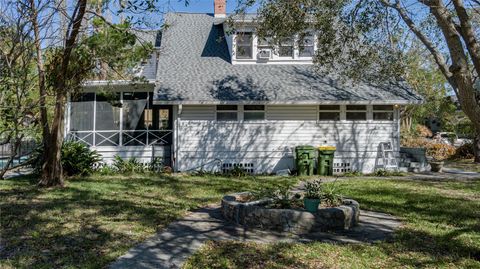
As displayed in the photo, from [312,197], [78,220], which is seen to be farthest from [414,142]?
[78,220]

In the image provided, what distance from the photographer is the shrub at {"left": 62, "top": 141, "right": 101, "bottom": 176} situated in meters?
13.7

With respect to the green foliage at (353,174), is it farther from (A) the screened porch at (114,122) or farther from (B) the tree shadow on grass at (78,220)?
(A) the screened porch at (114,122)

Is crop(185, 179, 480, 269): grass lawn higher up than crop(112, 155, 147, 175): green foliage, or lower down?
lower down

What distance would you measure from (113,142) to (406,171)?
37.4 ft

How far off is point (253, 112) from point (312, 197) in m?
8.73

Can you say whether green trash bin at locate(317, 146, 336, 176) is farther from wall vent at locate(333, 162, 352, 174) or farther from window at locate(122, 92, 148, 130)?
window at locate(122, 92, 148, 130)

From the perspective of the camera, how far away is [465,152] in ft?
71.1

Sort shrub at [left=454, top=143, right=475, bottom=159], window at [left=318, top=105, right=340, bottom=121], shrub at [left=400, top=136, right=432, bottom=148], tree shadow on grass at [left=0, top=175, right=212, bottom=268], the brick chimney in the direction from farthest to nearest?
shrub at [left=400, top=136, right=432, bottom=148], shrub at [left=454, top=143, right=475, bottom=159], the brick chimney, window at [left=318, top=105, right=340, bottom=121], tree shadow on grass at [left=0, top=175, right=212, bottom=268]

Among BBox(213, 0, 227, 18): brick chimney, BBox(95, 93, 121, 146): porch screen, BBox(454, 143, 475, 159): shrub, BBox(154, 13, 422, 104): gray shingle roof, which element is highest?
BBox(213, 0, 227, 18): brick chimney

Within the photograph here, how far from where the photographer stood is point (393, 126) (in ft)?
52.1

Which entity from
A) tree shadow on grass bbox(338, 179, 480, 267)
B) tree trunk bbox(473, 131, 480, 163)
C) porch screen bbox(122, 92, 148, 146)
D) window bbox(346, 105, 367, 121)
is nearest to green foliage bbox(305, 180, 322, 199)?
tree shadow on grass bbox(338, 179, 480, 267)

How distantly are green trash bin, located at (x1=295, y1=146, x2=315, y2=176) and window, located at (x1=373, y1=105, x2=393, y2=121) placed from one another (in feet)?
10.2

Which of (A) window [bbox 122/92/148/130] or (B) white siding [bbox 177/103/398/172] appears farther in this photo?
(A) window [bbox 122/92/148/130]

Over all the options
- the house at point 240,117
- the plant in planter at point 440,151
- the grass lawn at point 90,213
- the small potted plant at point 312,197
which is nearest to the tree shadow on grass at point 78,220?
the grass lawn at point 90,213
